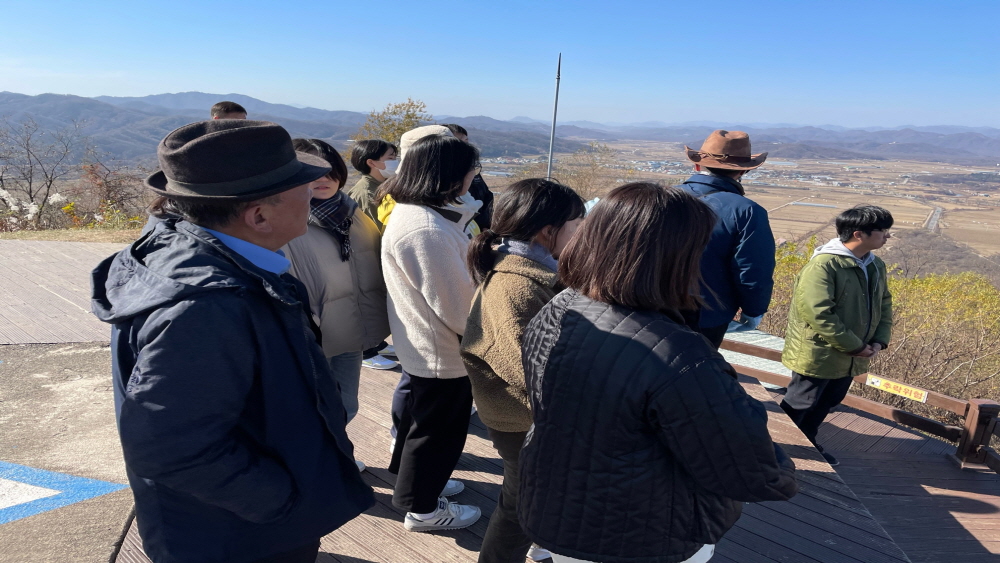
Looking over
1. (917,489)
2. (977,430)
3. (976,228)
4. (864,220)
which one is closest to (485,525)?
(864,220)

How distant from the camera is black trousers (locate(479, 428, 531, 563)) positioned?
1833mm

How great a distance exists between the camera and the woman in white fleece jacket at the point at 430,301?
82.2 inches

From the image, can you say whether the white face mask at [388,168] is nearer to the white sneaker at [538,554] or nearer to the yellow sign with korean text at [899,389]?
the white sneaker at [538,554]

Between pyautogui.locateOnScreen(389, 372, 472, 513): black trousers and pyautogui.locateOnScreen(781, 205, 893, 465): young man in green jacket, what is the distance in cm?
237

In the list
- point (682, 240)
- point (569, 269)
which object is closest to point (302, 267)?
point (569, 269)

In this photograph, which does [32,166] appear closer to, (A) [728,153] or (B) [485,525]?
(B) [485,525]

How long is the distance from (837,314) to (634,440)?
2.84 m

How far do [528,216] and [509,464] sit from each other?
0.80 metres

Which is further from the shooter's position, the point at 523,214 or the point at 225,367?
the point at 523,214

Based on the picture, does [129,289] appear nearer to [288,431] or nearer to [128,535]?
[288,431]

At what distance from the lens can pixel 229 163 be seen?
125 cm

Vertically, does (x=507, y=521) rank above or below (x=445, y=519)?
above

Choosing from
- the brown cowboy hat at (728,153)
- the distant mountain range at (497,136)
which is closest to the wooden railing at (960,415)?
the brown cowboy hat at (728,153)

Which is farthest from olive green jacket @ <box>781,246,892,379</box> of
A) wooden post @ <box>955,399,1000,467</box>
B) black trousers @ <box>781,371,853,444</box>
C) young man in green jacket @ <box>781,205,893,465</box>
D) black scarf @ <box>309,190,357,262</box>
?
black scarf @ <box>309,190,357,262</box>
